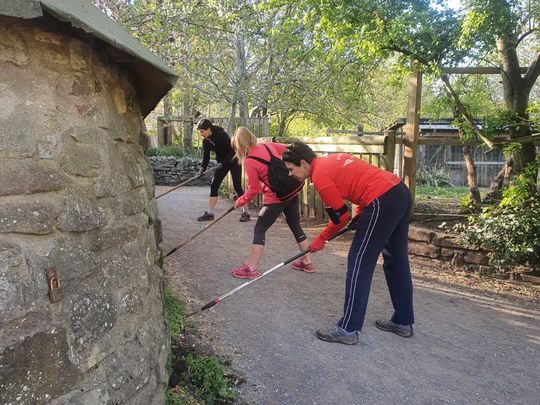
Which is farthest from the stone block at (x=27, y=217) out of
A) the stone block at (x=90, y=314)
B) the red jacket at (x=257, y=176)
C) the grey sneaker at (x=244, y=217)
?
the grey sneaker at (x=244, y=217)

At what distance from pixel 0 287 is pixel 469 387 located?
10.1 feet

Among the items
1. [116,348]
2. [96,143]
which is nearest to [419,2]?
[96,143]

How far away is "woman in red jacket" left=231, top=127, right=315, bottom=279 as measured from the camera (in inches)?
201

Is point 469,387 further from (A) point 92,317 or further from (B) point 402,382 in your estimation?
(A) point 92,317

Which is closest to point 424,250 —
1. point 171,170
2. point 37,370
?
point 37,370

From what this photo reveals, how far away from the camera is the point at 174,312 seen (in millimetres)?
4234

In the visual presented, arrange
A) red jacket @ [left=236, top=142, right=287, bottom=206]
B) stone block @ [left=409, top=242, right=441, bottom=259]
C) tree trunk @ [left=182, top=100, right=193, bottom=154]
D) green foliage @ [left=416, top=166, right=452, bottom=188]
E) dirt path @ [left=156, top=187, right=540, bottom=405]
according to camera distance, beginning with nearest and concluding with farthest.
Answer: dirt path @ [left=156, top=187, right=540, bottom=405] < red jacket @ [left=236, top=142, right=287, bottom=206] < stone block @ [left=409, top=242, right=441, bottom=259] < green foliage @ [left=416, top=166, right=452, bottom=188] < tree trunk @ [left=182, top=100, right=193, bottom=154]

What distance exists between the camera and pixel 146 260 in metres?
2.73

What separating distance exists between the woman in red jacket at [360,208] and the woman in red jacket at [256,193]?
1.26 metres

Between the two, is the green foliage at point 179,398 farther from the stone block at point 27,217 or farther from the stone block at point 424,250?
the stone block at point 424,250

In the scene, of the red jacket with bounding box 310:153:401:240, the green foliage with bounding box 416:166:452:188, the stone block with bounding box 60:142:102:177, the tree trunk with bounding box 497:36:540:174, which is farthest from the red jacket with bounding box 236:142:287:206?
the green foliage with bounding box 416:166:452:188

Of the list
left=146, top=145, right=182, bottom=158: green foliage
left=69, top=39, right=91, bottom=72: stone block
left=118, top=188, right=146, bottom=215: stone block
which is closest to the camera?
left=69, top=39, right=91, bottom=72: stone block

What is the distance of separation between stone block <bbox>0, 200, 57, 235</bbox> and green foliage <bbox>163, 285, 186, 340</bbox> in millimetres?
1838

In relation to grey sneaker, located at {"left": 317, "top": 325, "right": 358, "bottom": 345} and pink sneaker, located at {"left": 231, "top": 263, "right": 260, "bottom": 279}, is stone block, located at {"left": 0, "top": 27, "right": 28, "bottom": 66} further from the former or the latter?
pink sneaker, located at {"left": 231, "top": 263, "right": 260, "bottom": 279}
